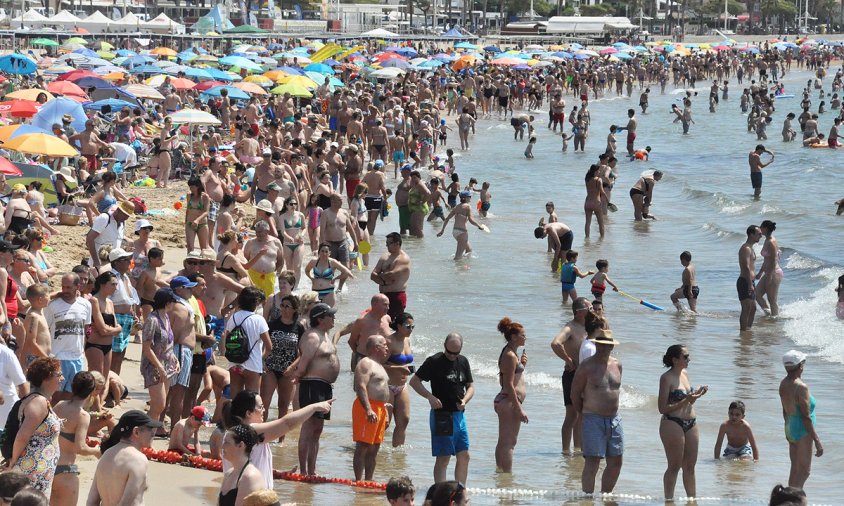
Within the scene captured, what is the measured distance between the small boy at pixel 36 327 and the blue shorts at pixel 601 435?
339 cm

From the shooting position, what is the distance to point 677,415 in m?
7.66

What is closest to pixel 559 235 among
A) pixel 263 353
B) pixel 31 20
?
pixel 263 353

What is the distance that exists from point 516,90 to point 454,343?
37452 millimetres

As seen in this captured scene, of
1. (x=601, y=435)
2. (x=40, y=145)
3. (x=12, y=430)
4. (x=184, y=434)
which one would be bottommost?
(x=184, y=434)

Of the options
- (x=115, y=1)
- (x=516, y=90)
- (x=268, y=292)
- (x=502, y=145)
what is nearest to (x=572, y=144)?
(x=502, y=145)

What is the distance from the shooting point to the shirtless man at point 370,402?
24.4ft

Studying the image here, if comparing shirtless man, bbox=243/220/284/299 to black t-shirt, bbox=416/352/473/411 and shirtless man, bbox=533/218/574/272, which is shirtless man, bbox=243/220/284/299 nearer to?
black t-shirt, bbox=416/352/473/411

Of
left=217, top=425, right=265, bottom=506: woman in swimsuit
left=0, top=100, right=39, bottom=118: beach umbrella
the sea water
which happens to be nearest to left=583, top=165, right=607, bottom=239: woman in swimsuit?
the sea water

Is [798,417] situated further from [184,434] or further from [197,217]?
[197,217]

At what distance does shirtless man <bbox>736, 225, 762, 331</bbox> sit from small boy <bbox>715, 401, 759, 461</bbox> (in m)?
4.36

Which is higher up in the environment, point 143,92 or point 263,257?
point 143,92

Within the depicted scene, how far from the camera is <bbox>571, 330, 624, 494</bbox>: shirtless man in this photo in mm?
7395

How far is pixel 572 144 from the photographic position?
3597 cm

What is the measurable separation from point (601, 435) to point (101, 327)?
3.51 metres
